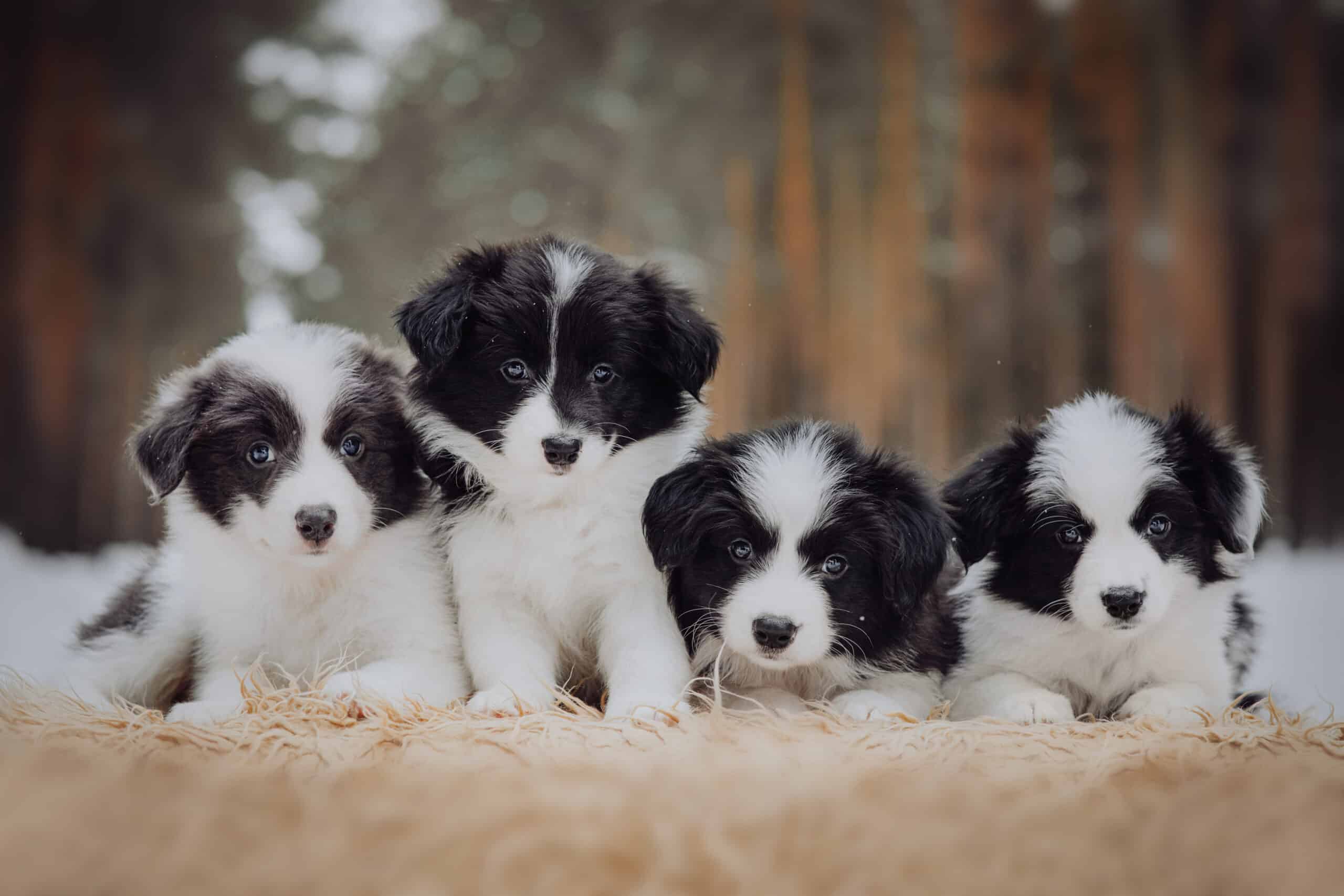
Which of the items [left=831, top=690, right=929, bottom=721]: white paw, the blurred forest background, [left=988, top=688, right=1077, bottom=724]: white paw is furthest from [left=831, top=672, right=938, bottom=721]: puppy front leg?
the blurred forest background

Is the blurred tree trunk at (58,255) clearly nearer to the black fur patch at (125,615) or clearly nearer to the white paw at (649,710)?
the black fur patch at (125,615)

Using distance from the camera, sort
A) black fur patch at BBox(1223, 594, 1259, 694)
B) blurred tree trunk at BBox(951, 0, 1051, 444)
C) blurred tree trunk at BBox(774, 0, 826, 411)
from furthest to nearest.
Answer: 1. blurred tree trunk at BBox(774, 0, 826, 411)
2. blurred tree trunk at BBox(951, 0, 1051, 444)
3. black fur patch at BBox(1223, 594, 1259, 694)

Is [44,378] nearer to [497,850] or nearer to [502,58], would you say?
[502,58]

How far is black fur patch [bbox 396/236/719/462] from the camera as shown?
2.46 m

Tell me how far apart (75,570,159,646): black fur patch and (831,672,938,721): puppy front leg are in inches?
66.8

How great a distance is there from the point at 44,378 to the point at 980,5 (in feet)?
17.4

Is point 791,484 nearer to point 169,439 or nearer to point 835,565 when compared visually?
point 835,565

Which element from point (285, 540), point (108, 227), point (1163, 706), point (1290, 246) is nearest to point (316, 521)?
point (285, 540)

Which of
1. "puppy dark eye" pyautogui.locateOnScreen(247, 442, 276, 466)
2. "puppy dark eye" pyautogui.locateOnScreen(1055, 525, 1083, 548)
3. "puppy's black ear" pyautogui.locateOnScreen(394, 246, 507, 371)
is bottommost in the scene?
"puppy dark eye" pyautogui.locateOnScreen(247, 442, 276, 466)

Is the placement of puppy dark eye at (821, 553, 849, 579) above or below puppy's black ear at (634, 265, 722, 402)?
below

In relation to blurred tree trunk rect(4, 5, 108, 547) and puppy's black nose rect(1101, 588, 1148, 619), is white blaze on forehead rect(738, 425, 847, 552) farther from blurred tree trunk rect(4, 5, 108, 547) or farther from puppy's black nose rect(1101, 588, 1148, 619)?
blurred tree trunk rect(4, 5, 108, 547)

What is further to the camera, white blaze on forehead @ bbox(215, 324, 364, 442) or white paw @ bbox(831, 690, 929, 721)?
white blaze on forehead @ bbox(215, 324, 364, 442)

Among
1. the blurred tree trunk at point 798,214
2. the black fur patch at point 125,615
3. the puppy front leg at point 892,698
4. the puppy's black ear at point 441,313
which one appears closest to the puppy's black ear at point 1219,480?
the puppy front leg at point 892,698

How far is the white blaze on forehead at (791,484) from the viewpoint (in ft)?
7.83
